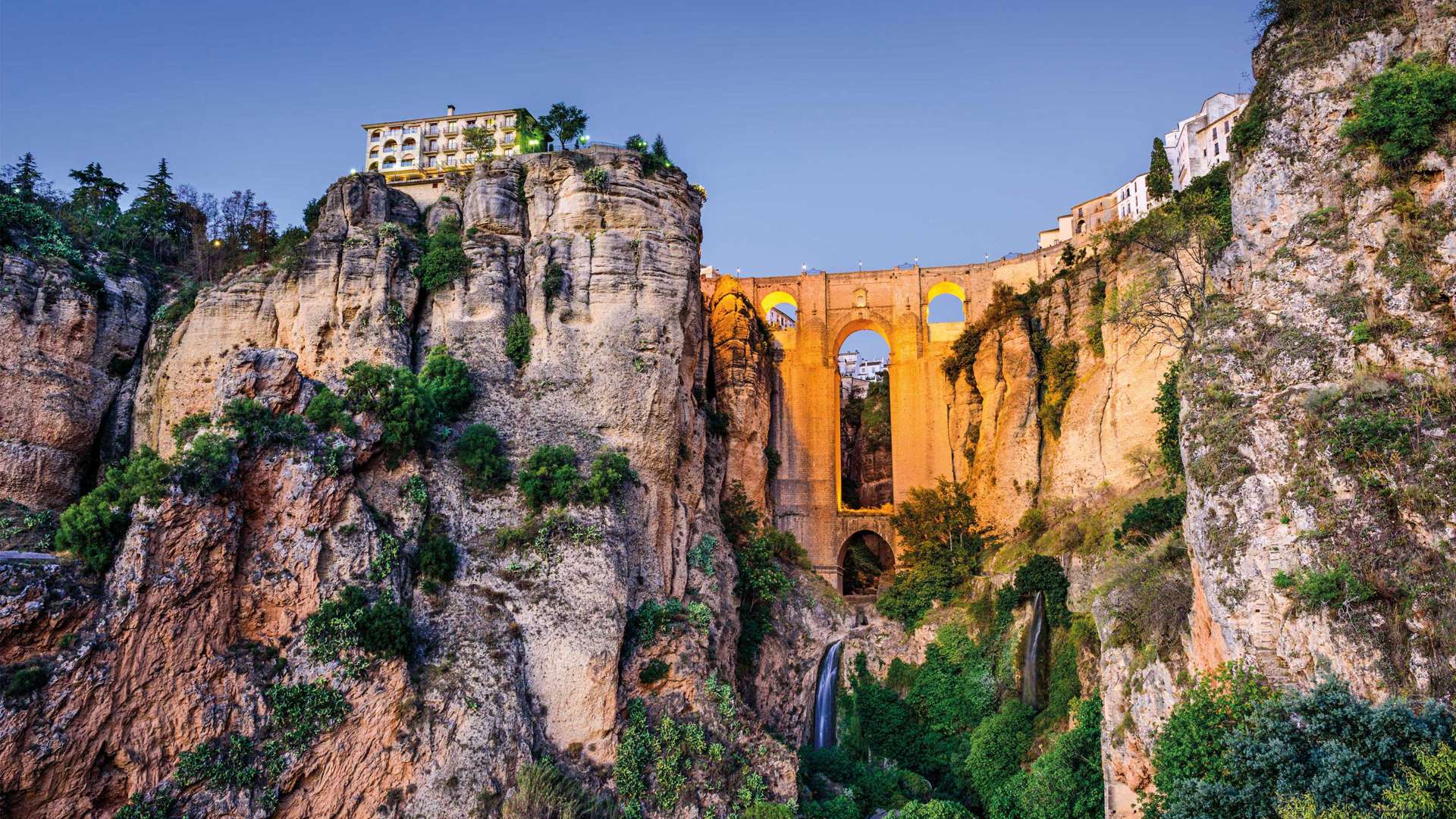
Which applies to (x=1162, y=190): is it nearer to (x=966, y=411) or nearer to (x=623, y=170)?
(x=966, y=411)

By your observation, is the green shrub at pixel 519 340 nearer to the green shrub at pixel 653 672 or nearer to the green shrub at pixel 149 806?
the green shrub at pixel 653 672

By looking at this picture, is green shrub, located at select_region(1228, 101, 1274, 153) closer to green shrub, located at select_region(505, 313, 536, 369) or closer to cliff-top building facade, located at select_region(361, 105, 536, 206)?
green shrub, located at select_region(505, 313, 536, 369)

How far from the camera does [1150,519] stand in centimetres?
3017

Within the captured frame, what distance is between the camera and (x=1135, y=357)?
1463 inches

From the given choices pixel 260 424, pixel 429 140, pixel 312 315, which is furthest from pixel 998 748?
pixel 429 140

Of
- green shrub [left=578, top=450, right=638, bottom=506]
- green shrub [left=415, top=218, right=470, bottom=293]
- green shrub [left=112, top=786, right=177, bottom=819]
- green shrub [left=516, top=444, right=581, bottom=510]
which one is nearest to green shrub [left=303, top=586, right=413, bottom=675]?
green shrub [left=112, top=786, right=177, bottom=819]

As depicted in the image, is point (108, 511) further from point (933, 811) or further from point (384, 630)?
point (933, 811)

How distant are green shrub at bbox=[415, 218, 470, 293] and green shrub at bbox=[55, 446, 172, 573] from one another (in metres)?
12.3

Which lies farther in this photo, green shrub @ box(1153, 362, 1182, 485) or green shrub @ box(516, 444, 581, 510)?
green shrub @ box(516, 444, 581, 510)

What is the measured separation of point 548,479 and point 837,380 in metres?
23.3

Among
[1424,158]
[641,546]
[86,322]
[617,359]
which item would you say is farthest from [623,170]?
[1424,158]

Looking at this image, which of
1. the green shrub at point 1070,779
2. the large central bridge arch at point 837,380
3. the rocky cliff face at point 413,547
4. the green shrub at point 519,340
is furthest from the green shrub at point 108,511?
the large central bridge arch at point 837,380

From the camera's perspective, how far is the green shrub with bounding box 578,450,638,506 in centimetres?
2850

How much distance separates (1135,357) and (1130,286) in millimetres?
2862
